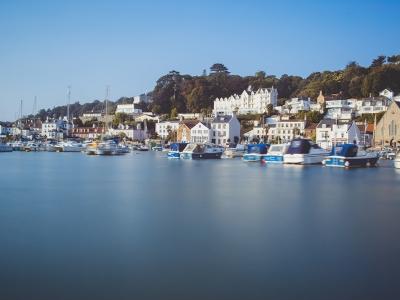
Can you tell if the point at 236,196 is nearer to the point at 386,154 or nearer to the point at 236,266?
the point at 236,266

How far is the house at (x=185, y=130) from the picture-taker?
8062 cm

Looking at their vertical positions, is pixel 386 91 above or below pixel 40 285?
above

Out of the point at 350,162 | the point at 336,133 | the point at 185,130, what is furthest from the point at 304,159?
the point at 185,130

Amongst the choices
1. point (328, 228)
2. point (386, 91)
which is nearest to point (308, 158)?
point (328, 228)

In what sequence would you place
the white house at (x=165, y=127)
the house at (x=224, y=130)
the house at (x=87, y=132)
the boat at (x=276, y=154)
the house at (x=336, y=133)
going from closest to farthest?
1. the boat at (x=276, y=154)
2. the house at (x=336, y=133)
3. the house at (x=224, y=130)
4. the white house at (x=165, y=127)
5. the house at (x=87, y=132)

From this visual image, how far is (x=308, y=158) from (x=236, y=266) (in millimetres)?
35795

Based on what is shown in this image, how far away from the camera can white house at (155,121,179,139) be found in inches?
3569

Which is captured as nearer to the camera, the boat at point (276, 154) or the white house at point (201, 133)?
the boat at point (276, 154)

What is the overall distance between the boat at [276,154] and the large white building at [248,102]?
44826 mm

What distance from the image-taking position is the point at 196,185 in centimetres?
2661

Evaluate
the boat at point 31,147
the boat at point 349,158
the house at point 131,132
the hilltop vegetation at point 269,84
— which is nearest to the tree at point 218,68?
the hilltop vegetation at point 269,84

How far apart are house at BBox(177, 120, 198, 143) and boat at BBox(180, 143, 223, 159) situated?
2323 cm

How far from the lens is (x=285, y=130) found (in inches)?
3002

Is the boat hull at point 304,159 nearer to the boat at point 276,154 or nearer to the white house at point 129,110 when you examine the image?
the boat at point 276,154
